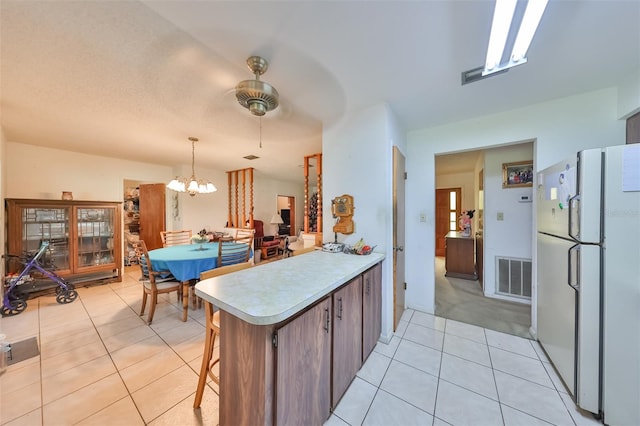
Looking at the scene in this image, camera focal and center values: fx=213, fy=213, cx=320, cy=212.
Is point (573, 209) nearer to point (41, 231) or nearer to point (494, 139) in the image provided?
point (494, 139)

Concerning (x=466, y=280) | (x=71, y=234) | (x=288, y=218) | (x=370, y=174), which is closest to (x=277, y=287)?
(x=370, y=174)

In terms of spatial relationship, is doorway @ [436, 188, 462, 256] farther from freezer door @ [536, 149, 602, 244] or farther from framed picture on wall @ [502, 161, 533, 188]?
freezer door @ [536, 149, 602, 244]

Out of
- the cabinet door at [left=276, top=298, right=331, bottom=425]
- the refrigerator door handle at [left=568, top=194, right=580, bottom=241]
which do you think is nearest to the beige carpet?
the refrigerator door handle at [left=568, top=194, right=580, bottom=241]

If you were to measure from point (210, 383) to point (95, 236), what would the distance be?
3.87 metres

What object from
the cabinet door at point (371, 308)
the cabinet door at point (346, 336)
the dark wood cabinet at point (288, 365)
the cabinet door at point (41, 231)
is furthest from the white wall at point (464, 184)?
the cabinet door at point (41, 231)

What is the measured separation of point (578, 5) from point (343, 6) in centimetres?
125

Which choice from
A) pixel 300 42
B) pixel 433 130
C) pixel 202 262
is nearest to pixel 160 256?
pixel 202 262

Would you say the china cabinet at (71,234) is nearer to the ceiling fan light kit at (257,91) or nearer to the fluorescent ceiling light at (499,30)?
the ceiling fan light kit at (257,91)

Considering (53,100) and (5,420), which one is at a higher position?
(53,100)

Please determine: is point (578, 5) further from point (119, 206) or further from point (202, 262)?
point (119, 206)

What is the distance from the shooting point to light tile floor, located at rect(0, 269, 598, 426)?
4.37 feet

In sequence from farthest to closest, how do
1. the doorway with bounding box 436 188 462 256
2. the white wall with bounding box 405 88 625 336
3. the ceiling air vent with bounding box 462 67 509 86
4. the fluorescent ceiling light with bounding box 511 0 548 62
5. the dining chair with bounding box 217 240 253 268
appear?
the doorway with bounding box 436 188 462 256 → the dining chair with bounding box 217 240 253 268 → the white wall with bounding box 405 88 625 336 → the ceiling air vent with bounding box 462 67 509 86 → the fluorescent ceiling light with bounding box 511 0 548 62

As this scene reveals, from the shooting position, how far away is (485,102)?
2.08 meters

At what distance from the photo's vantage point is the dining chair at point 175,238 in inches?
154
